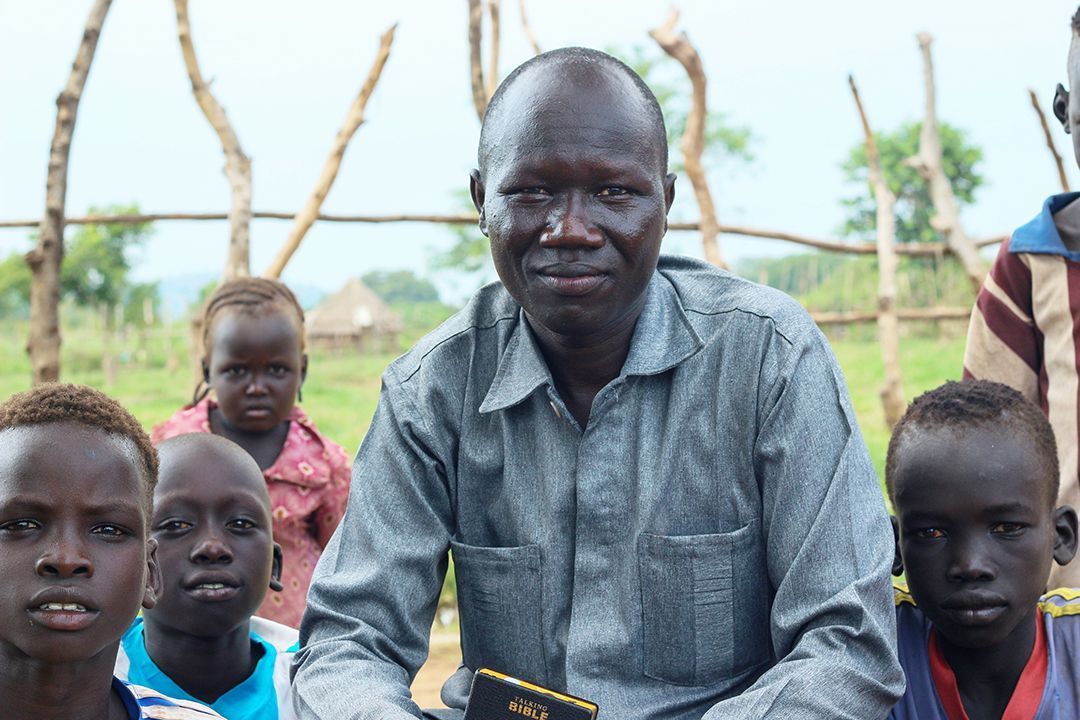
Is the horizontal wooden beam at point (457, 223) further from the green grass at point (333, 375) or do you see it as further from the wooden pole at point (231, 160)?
the green grass at point (333, 375)

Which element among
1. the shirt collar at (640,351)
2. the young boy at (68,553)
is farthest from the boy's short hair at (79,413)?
the shirt collar at (640,351)

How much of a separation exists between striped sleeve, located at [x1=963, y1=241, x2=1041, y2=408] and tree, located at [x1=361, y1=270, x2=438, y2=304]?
15.2m

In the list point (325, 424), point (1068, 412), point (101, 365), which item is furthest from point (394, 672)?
point (101, 365)

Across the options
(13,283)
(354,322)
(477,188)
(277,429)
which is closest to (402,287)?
(13,283)

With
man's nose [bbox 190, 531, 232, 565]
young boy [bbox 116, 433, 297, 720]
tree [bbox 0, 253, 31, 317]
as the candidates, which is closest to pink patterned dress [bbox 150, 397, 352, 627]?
young boy [bbox 116, 433, 297, 720]

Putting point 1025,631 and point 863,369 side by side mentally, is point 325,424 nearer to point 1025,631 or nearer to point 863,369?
point 863,369

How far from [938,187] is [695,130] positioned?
73.0 inches

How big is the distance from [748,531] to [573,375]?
0.45 meters

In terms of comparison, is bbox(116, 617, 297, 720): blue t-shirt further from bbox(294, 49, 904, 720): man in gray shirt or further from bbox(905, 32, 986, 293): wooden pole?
bbox(905, 32, 986, 293): wooden pole

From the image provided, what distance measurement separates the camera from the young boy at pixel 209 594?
2.90 m

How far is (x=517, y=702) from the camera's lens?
212 cm

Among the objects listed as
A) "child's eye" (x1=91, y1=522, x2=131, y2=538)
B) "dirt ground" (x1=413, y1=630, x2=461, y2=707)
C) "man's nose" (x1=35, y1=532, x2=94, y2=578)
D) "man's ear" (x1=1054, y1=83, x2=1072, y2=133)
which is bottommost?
"dirt ground" (x1=413, y1=630, x2=461, y2=707)

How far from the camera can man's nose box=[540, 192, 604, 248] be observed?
7.49 ft

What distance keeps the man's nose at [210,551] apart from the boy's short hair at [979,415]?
1.46 m
